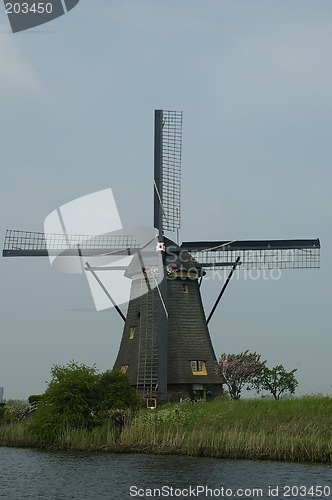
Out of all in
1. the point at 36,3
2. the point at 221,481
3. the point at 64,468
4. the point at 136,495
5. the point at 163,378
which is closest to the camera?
the point at 36,3

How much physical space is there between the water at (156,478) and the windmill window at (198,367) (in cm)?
944

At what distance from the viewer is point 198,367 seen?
111 ft

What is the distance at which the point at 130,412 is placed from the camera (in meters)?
29.2

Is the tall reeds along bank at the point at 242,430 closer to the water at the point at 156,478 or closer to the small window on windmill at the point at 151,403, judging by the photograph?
the water at the point at 156,478

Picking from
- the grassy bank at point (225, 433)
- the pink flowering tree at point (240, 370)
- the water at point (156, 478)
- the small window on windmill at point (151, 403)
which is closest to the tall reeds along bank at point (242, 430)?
the grassy bank at point (225, 433)

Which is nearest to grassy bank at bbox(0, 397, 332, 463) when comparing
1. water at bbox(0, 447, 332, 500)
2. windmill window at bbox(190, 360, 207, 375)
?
water at bbox(0, 447, 332, 500)

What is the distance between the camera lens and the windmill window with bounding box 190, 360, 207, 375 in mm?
33688

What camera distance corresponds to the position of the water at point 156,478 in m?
17.9

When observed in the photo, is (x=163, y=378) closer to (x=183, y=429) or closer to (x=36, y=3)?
(x=183, y=429)

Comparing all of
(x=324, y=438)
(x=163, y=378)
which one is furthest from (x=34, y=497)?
(x=163, y=378)

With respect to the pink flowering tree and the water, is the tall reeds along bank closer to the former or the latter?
the water

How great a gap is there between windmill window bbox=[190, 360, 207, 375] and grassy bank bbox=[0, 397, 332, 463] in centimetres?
278

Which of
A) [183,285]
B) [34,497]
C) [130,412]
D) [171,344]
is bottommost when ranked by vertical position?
[34,497]

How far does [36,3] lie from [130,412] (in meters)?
17.1
